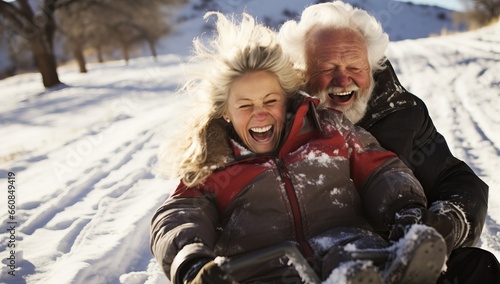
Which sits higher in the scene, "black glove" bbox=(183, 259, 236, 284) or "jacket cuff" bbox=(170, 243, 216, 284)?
"black glove" bbox=(183, 259, 236, 284)

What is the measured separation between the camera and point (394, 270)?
1.44m

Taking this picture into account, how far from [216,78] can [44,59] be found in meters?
12.1

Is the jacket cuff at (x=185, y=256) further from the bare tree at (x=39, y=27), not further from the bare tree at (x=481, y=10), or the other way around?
the bare tree at (x=481, y=10)

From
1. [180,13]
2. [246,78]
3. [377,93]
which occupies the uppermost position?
[246,78]

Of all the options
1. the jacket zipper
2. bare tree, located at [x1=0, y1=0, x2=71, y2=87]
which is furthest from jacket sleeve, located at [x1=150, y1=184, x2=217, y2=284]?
bare tree, located at [x1=0, y1=0, x2=71, y2=87]

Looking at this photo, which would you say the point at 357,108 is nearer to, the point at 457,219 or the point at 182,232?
the point at 457,219

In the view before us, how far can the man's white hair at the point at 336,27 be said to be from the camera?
8.54ft

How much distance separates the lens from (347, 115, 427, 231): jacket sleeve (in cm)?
193

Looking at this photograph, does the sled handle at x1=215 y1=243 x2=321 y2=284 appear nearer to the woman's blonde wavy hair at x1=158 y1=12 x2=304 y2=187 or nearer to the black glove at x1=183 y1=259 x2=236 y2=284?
the black glove at x1=183 y1=259 x2=236 y2=284

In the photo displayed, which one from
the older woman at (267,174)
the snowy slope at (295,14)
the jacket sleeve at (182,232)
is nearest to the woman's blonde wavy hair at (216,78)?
the older woman at (267,174)

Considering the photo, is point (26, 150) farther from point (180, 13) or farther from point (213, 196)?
point (180, 13)

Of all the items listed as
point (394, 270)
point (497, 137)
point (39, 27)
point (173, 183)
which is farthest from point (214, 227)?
point (39, 27)

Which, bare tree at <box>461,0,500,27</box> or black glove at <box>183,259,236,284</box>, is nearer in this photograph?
black glove at <box>183,259,236,284</box>

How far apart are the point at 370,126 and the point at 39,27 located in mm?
12207
